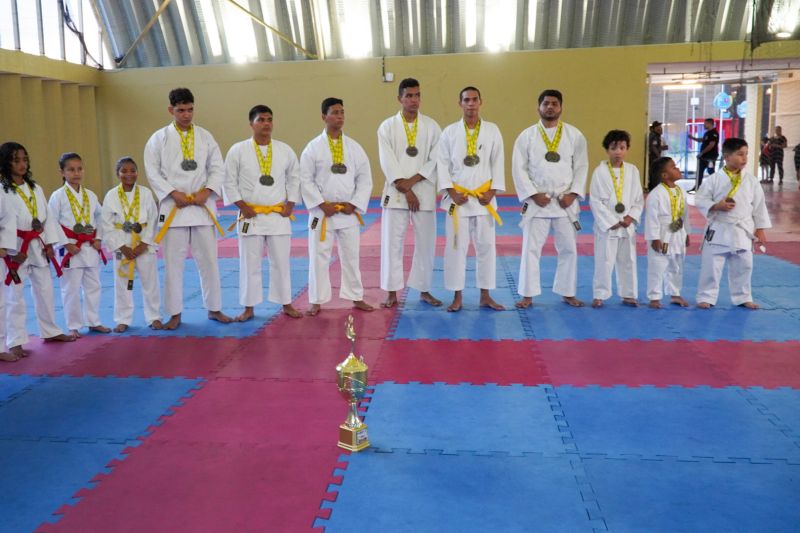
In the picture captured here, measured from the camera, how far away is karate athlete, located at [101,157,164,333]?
200 inches

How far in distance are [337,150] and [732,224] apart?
3.12 m

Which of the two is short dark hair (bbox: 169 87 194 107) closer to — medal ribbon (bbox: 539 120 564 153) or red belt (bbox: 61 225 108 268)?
red belt (bbox: 61 225 108 268)

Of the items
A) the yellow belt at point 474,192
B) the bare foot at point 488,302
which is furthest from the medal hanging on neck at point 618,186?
the bare foot at point 488,302

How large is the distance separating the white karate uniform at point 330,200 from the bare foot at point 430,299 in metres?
0.55

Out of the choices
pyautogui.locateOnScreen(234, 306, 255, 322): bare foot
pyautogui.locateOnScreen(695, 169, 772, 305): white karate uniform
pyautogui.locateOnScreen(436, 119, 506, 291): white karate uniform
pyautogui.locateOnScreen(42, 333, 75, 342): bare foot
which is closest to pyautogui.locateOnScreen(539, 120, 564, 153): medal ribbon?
pyautogui.locateOnScreen(436, 119, 506, 291): white karate uniform

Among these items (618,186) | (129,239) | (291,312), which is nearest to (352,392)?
(291,312)

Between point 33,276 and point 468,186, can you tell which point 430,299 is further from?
point 33,276

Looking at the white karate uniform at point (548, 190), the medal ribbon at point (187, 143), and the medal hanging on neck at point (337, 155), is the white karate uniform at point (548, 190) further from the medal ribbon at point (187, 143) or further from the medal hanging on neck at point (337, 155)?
the medal ribbon at point (187, 143)

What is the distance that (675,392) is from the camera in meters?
3.61

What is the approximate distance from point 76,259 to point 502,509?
379 centimetres

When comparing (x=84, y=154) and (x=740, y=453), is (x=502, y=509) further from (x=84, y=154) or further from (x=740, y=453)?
(x=84, y=154)

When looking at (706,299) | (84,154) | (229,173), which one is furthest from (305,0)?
(706,299)

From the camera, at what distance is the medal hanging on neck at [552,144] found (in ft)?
17.6

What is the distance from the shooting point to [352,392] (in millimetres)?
2834
